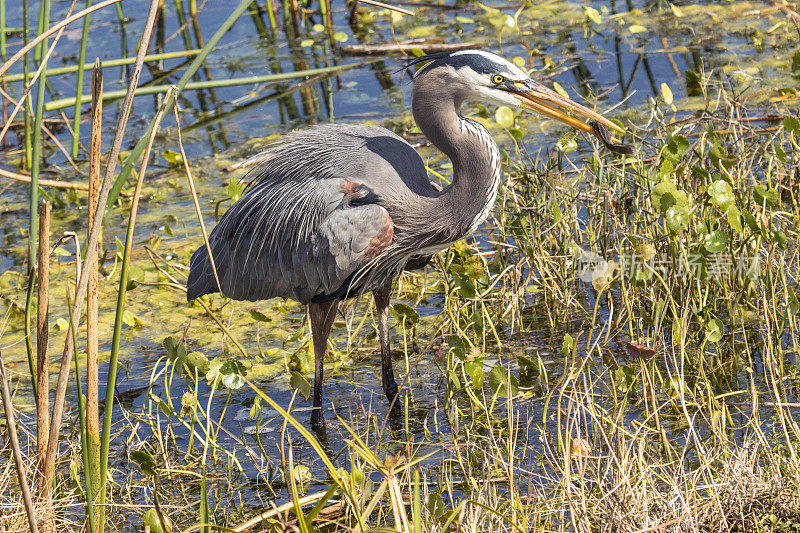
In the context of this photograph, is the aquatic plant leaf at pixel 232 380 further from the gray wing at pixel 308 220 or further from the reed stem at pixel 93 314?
the reed stem at pixel 93 314

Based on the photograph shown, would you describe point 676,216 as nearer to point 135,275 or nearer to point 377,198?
point 377,198

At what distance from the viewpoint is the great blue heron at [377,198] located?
3.60 meters

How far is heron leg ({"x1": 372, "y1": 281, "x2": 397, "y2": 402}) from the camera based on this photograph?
4027 mm

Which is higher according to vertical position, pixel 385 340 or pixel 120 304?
pixel 120 304

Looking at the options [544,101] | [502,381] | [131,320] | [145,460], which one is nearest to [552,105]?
[544,101]

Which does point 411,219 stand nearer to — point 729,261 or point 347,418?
point 347,418

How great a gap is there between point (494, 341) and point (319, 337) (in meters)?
0.82

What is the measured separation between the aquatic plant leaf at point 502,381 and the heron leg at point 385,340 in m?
0.78

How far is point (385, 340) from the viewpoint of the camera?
13.3 ft

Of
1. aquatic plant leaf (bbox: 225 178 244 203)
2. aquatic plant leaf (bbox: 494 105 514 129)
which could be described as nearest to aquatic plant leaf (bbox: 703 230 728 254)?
aquatic plant leaf (bbox: 494 105 514 129)

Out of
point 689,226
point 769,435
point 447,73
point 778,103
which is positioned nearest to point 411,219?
point 447,73

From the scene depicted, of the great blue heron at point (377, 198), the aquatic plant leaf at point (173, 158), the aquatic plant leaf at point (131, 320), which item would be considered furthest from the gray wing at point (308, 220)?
the aquatic plant leaf at point (173, 158)

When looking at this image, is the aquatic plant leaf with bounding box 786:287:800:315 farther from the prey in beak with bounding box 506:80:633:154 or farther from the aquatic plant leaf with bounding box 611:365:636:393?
the prey in beak with bounding box 506:80:633:154

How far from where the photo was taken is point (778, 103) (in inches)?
227
